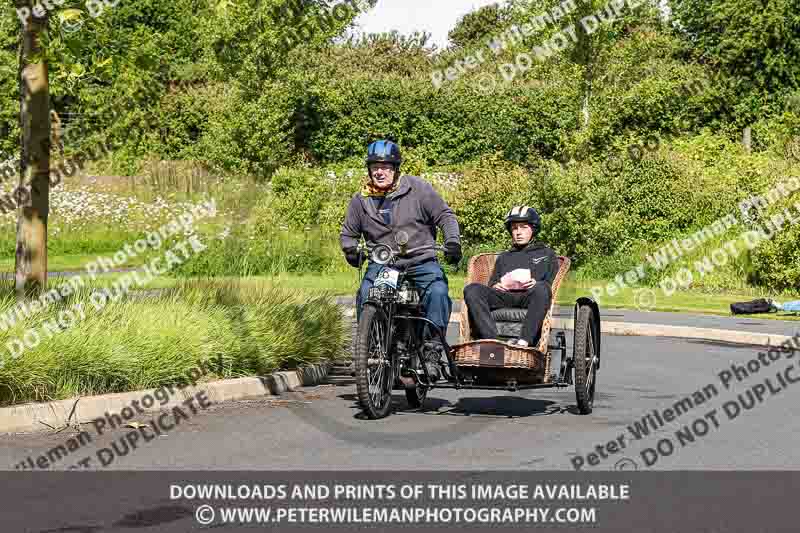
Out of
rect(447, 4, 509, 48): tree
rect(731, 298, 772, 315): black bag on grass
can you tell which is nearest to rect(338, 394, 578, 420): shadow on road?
rect(731, 298, 772, 315): black bag on grass

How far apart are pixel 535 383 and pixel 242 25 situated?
2400cm

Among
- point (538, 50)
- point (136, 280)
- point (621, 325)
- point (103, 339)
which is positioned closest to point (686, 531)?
point (103, 339)

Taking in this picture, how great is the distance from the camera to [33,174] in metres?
12.7

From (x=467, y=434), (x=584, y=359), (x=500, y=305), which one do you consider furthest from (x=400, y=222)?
(x=467, y=434)

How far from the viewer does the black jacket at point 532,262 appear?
35.9 ft

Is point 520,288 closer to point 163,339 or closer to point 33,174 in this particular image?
point 163,339

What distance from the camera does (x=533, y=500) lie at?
687cm

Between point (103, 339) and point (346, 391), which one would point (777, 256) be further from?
point (103, 339)

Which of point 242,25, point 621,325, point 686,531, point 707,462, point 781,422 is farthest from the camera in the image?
point 242,25

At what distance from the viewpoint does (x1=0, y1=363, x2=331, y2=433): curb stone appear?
30.5 feet

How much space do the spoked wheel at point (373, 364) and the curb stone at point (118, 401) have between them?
1.61 meters

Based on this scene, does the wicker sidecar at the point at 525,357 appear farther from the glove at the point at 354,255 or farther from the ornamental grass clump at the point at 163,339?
the ornamental grass clump at the point at 163,339

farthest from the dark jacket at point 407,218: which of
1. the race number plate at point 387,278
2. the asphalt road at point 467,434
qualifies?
the asphalt road at point 467,434

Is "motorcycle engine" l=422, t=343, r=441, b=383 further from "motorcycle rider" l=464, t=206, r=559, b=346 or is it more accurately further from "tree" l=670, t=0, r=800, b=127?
"tree" l=670, t=0, r=800, b=127
